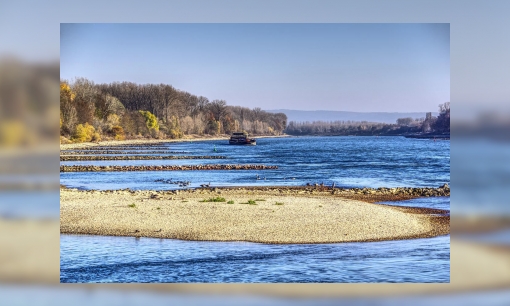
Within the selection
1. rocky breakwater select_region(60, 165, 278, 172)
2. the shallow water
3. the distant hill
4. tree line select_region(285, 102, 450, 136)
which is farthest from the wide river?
the distant hill

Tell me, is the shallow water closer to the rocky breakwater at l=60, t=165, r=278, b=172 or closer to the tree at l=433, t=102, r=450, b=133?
the tree at l=433, t=102, r=450, b=133

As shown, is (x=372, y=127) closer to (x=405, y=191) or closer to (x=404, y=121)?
(x=404, y=121)

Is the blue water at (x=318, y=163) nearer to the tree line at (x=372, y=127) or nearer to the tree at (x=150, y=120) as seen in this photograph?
the tree line at (x=372, y=127)

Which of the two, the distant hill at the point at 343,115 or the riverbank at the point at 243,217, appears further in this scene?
the distant hill at the point at 343,115

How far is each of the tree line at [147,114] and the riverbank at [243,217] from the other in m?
1.56

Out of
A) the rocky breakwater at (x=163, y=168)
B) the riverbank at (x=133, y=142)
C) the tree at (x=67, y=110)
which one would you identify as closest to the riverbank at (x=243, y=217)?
the rocky breakwater at (x=163, y=168)

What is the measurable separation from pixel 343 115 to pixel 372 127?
2.58ft

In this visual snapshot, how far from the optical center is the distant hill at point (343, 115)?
15.7 meters

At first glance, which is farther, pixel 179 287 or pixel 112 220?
pixel 112 220

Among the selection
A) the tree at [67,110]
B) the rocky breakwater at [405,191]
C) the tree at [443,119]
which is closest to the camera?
the tree at [443,119]
